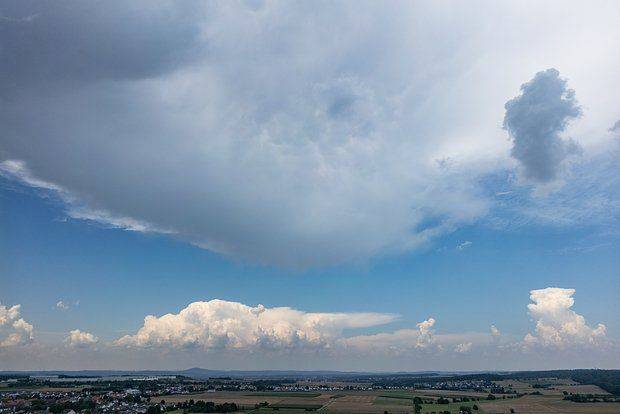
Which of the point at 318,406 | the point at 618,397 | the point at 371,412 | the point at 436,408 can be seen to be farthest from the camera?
the point at 618,397

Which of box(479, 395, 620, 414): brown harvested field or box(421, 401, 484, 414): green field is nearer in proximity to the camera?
box(479, 395, 620, 414): brown harvested field

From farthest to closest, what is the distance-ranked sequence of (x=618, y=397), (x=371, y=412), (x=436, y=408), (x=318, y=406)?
(x=618, y=397), (x=318, y=406), (x=436, y=408), (x=371, y=412)

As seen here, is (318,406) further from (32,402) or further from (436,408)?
(32,402)

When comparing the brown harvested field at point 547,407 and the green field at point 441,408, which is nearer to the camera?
the brown harvested field at point 547,407

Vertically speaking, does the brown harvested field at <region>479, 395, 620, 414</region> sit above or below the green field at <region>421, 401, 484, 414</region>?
above

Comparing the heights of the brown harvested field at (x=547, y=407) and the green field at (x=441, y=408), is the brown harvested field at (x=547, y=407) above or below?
above

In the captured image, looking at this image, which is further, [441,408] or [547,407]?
[441,408]

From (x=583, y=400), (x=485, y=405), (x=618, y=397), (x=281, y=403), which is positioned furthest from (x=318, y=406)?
(x=618, y=397)

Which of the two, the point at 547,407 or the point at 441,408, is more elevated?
Result: the point at 547,407
